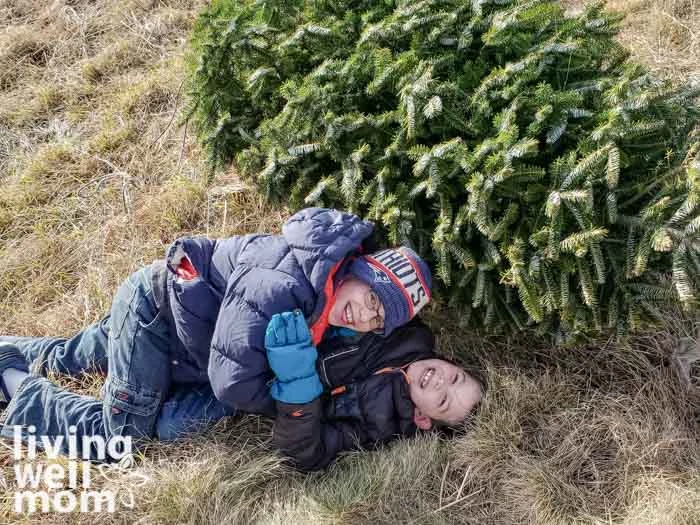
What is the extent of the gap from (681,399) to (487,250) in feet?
3.88

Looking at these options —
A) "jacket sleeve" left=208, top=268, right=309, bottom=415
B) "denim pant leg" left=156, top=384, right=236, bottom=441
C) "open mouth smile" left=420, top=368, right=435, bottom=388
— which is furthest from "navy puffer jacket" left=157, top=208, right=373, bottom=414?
"open mouth smile" left=420, top=368, right=435, bottom=388

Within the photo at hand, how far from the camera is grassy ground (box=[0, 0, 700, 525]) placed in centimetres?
282

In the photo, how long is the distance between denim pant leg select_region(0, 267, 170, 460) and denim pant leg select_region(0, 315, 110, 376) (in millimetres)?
250

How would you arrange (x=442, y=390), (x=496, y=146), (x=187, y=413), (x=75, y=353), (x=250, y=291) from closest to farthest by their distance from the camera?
1. (x=496, y=146)
2. (x=250, y=291)
3. (x=442, y=390)
4. (x=187, y=413)
5. (x=75, y=353)

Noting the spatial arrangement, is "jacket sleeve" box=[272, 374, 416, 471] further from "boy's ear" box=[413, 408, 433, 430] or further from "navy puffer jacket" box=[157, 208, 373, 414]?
"navy puffer jacket" box=[157, 208, 373, 414]

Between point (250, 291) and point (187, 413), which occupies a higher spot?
point (250, 291)

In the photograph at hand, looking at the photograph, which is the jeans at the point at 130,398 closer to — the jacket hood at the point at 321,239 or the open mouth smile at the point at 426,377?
the jacket hood at the point at 321,239

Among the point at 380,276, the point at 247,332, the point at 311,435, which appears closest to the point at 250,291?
the point at 247,332

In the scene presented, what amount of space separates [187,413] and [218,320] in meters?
0.64

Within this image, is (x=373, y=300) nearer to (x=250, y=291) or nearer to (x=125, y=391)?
(x=250, y=291)

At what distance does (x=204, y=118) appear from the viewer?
377 centimetres

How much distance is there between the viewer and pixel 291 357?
108 inches

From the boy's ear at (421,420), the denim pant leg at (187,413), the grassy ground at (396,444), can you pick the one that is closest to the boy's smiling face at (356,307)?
the boy's ear at (421,420)

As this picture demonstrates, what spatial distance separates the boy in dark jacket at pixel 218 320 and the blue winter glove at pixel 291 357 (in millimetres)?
10
